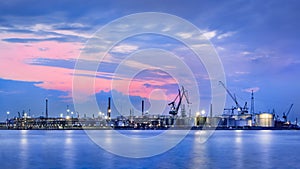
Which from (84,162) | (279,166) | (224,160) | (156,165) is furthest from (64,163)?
(279,166)

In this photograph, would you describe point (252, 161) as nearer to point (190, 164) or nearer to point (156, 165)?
point (190, 164)

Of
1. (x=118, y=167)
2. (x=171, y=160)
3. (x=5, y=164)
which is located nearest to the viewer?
(x=118, y=167)

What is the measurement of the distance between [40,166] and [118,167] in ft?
21.3

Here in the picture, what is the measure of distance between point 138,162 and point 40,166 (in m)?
7.86

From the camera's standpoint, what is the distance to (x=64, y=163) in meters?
37.7

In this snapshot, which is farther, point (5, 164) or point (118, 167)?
point (5, 164)

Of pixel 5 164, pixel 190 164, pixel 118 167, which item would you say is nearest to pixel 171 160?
pixel 190 164

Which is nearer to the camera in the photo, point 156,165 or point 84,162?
point 156,165

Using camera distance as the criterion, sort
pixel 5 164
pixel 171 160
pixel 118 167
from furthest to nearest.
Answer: pixel 171 160, pixel 5 164, pixel 118 167

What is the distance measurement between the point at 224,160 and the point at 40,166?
646 inches

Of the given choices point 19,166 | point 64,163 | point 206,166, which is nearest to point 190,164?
point 206,166

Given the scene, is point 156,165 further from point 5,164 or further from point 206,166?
point 5,164

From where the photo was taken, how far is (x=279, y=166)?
3675 centimetres

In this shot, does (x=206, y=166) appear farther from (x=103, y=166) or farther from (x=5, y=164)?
(x=5, y=164)
